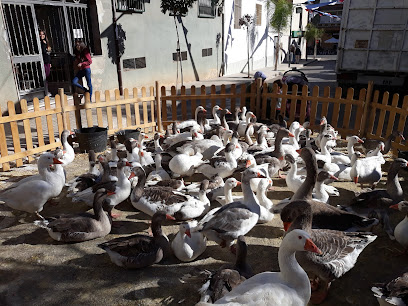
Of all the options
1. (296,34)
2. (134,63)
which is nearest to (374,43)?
(134,63)

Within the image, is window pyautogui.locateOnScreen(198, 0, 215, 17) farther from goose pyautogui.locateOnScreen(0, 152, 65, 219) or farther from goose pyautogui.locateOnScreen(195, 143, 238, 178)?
goose pyautogui.locateOnScreen(0, 152, 65, 219)

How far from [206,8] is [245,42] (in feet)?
20.0

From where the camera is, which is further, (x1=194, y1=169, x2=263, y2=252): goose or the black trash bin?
the black trash bin

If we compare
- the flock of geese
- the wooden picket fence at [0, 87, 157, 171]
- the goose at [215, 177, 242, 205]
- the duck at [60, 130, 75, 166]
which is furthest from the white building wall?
the goose at [215, 177, 242, 205]

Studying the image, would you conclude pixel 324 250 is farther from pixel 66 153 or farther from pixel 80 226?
pixel 66 153

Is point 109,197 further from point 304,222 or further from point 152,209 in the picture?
point 304,222

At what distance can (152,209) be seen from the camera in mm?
5000

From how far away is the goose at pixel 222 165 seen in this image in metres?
6.22

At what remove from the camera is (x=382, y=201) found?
4.64m

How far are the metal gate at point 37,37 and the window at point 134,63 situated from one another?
1.85m

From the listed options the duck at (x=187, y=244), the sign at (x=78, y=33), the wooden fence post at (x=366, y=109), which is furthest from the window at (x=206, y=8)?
the duck at (x=187, y=244)

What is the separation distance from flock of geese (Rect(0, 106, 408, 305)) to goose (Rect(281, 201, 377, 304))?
0.01 meters

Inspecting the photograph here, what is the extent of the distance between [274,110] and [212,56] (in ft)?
38.2

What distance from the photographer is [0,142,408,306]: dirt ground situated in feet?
11.9
